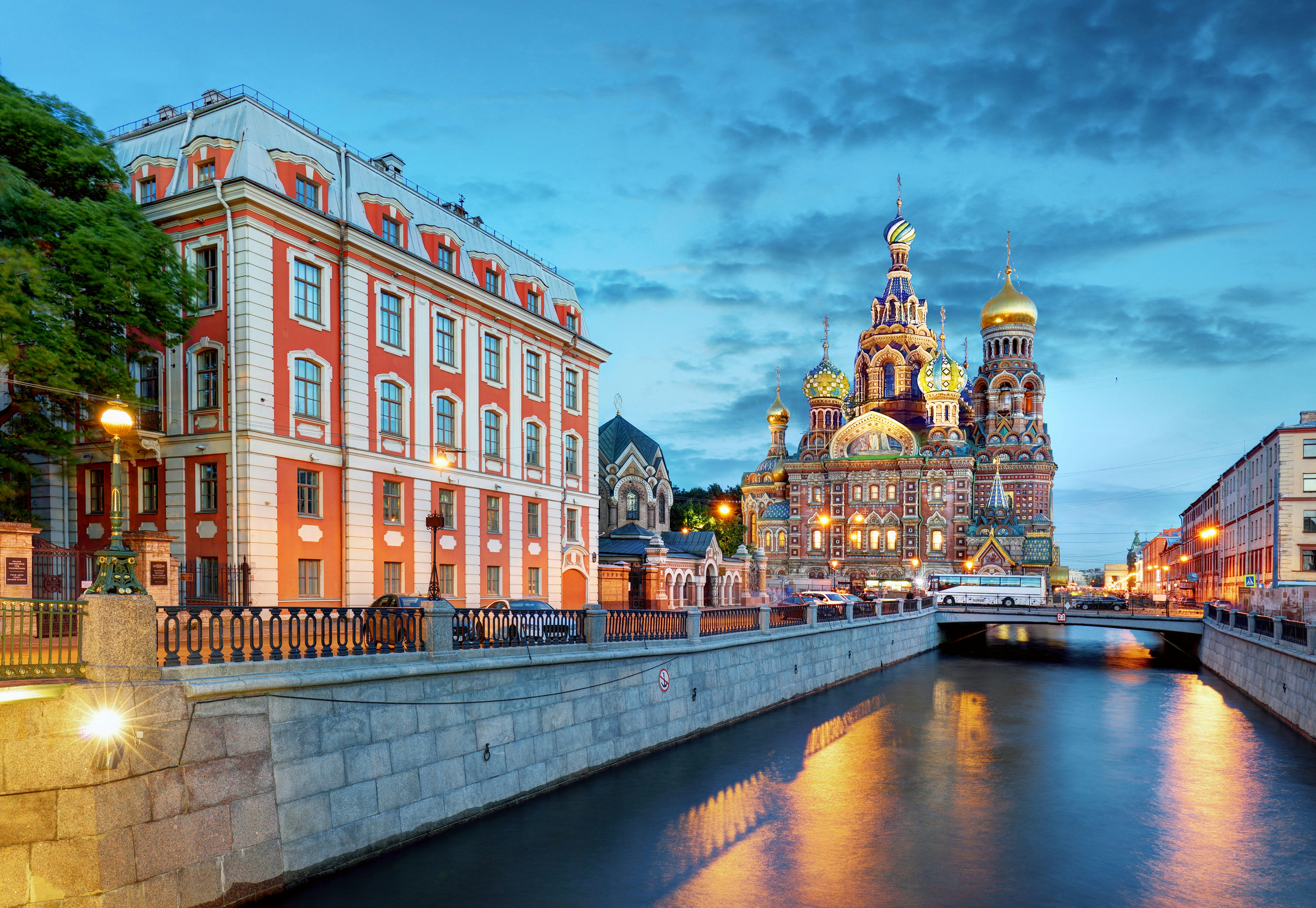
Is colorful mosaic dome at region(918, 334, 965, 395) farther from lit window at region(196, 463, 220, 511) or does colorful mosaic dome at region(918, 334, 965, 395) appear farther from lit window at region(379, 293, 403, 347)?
lit window at region(196, 463, 220, 511)

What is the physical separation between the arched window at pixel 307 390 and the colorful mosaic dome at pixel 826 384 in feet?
281

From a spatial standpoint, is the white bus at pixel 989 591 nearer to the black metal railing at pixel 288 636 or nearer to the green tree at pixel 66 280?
the black metal railing at pixel 288 636

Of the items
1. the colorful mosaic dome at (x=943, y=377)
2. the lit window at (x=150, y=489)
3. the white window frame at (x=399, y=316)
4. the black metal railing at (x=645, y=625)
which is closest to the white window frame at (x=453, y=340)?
the white window frame at (x=399, y=316)

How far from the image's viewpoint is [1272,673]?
3209 cm

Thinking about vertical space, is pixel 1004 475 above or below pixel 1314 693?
above

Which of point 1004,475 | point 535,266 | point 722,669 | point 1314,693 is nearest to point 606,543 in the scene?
point 535,266

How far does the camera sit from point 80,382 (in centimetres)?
2242

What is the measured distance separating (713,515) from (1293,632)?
10462 cm

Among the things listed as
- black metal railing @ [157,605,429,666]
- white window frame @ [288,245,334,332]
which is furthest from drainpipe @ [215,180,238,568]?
black metal railing @ [157,605,429,666]

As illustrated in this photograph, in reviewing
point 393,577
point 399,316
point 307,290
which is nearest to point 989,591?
point 393,577

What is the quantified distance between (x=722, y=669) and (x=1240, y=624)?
83.7 feet

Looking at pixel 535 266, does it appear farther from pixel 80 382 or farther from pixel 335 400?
pixel 80 382

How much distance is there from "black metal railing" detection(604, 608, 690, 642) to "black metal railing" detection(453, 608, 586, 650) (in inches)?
41.6

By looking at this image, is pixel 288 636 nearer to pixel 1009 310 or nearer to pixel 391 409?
pixel 391 409
